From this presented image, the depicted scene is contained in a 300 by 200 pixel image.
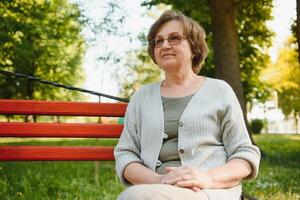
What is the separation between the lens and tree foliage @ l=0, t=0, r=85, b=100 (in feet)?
42.9

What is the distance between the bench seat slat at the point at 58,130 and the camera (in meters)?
3.44

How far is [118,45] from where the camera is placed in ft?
40.9

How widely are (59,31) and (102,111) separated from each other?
18.0 meters

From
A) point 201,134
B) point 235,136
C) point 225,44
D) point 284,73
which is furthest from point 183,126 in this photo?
point 284,73

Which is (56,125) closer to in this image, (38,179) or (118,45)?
(38,179)

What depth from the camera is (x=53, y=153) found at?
352 cm

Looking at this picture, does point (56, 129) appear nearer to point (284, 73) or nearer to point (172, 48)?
point (172, 48)

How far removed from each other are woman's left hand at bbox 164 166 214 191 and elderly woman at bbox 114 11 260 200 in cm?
3

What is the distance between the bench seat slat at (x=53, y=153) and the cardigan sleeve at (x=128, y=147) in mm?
699

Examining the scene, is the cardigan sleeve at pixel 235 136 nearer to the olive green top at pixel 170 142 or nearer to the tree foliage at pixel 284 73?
the olive green top at pixel 170 142

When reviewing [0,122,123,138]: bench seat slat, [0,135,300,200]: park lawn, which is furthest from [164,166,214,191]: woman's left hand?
[0,135,300,200]: park lawn

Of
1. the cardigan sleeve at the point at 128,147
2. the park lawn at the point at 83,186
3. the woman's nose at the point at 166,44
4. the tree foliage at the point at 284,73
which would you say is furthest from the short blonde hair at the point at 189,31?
the tree foliage at the point at 284,73

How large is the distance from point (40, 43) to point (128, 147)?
18816mm

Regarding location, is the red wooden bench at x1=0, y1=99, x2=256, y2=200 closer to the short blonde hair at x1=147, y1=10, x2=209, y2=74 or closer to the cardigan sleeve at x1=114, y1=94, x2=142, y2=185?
the cardigan sleeve at x1=114, y1=94, x2=142, y2=185
